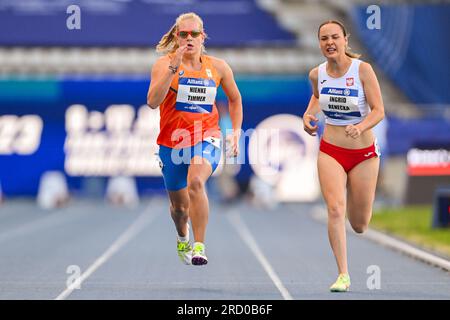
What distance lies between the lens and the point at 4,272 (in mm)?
14750

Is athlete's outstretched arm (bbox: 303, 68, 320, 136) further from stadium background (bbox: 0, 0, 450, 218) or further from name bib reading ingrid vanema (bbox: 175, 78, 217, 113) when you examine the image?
stadium background (bbox: 0, 0, 450, 218)

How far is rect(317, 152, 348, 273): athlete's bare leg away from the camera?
36.8 feet

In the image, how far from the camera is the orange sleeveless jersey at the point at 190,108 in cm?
1112

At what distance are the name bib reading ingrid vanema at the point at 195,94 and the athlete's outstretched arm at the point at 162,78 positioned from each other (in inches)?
11.4

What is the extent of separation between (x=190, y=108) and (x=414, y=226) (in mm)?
14102

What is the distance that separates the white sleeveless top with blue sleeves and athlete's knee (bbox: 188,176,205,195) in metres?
1.35

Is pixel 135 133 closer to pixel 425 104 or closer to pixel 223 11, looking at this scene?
pixel 223 11

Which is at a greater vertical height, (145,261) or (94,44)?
(94,44)

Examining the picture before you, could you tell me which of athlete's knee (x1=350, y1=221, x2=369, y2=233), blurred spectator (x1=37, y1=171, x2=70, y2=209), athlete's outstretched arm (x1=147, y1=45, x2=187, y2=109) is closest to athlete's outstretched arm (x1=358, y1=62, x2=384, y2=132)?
athlete's knee (x1=350, y1=221, x2=369, y2=233)

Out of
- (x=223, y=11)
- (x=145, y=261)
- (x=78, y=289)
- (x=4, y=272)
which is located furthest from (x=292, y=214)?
(x=78, y=289)

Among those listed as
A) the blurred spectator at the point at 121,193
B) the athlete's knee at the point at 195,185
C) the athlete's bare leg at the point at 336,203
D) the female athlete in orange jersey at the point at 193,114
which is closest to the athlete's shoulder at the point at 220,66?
the female athlete in orange jersey at the point at 193,114

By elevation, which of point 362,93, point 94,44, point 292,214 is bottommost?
point 292,214

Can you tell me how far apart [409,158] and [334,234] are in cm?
2201

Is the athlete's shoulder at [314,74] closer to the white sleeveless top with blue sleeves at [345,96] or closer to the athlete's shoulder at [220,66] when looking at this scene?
the white sleeveless top with blue sleeves at [345,96]
